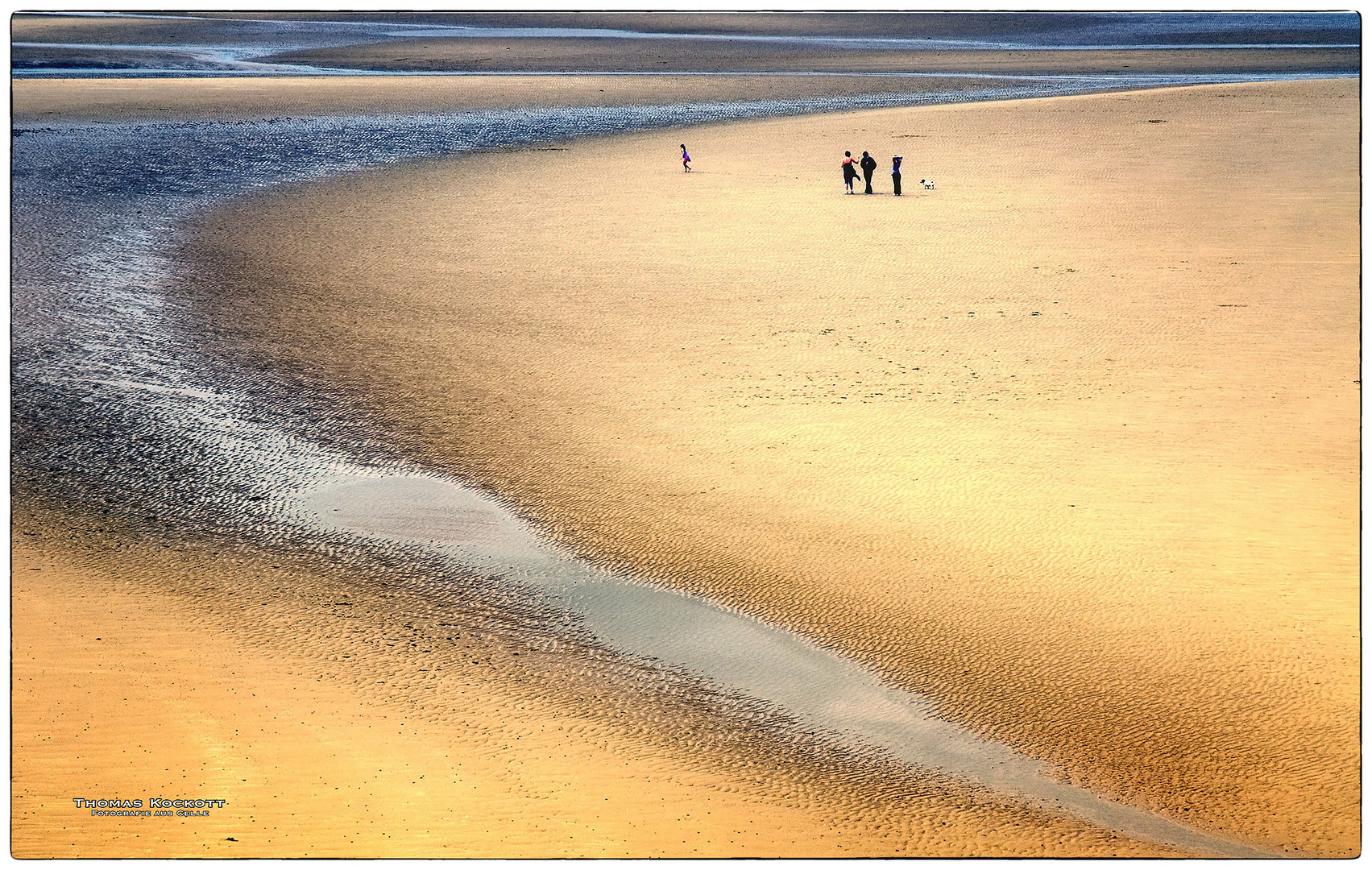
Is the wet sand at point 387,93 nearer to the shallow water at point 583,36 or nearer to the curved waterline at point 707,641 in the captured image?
the shallow water at point 583,36

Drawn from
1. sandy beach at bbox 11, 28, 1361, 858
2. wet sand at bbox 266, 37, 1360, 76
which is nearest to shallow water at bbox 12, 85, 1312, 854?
sandy beach at bbox 11, 28, 1361, 858

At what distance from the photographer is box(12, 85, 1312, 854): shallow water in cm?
952

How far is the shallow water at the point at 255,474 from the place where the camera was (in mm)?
9523

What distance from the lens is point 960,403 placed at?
14508mm

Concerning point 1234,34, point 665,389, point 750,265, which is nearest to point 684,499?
point 665,389

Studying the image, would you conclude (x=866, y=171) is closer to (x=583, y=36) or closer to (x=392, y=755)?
(x=392, y=755)

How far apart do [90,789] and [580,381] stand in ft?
27.5

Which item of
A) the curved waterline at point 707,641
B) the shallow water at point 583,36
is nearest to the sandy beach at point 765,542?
the curved waterline at point 707,641

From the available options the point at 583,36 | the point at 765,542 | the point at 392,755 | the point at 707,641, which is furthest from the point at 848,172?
the point at 583,36

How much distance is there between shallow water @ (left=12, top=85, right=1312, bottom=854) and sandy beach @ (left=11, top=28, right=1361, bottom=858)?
0.23 metres

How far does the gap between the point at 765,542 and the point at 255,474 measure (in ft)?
17.8

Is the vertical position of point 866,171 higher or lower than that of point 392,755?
higher

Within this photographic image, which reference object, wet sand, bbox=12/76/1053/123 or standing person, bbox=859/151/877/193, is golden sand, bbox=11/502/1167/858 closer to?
standing person, bbox=859/151/877/193

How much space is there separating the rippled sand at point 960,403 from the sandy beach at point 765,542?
5cm
